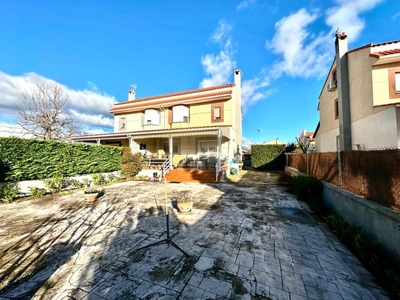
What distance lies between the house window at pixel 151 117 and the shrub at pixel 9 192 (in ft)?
39.8

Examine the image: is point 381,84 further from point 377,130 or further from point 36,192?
point 36,192

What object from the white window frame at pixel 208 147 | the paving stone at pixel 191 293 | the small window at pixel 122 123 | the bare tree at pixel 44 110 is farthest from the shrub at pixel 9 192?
the small window at pixel 122 123

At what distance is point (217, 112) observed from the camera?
1639 centimetres

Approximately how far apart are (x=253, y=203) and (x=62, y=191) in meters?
11.2

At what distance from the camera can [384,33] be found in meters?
12.3

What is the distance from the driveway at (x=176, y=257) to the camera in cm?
258

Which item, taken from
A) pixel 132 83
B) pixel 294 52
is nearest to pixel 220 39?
pixel 294 52

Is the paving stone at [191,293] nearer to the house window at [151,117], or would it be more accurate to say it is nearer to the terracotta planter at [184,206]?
the terracotta planter at [184,206]

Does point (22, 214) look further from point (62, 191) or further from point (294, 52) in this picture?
point (294, 52)

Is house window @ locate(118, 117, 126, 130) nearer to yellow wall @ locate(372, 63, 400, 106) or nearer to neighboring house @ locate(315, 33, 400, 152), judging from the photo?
neighboring house @ locate(315, 33, 400, 152)

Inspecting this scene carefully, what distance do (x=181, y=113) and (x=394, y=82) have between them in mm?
16075

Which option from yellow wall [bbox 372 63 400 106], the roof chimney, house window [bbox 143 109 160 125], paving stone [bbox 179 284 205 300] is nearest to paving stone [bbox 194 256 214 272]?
paving stone [bbox 179 284 205 300]

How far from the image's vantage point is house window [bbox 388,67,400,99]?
10406 mm

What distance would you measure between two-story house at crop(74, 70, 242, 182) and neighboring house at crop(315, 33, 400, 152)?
839 cm
